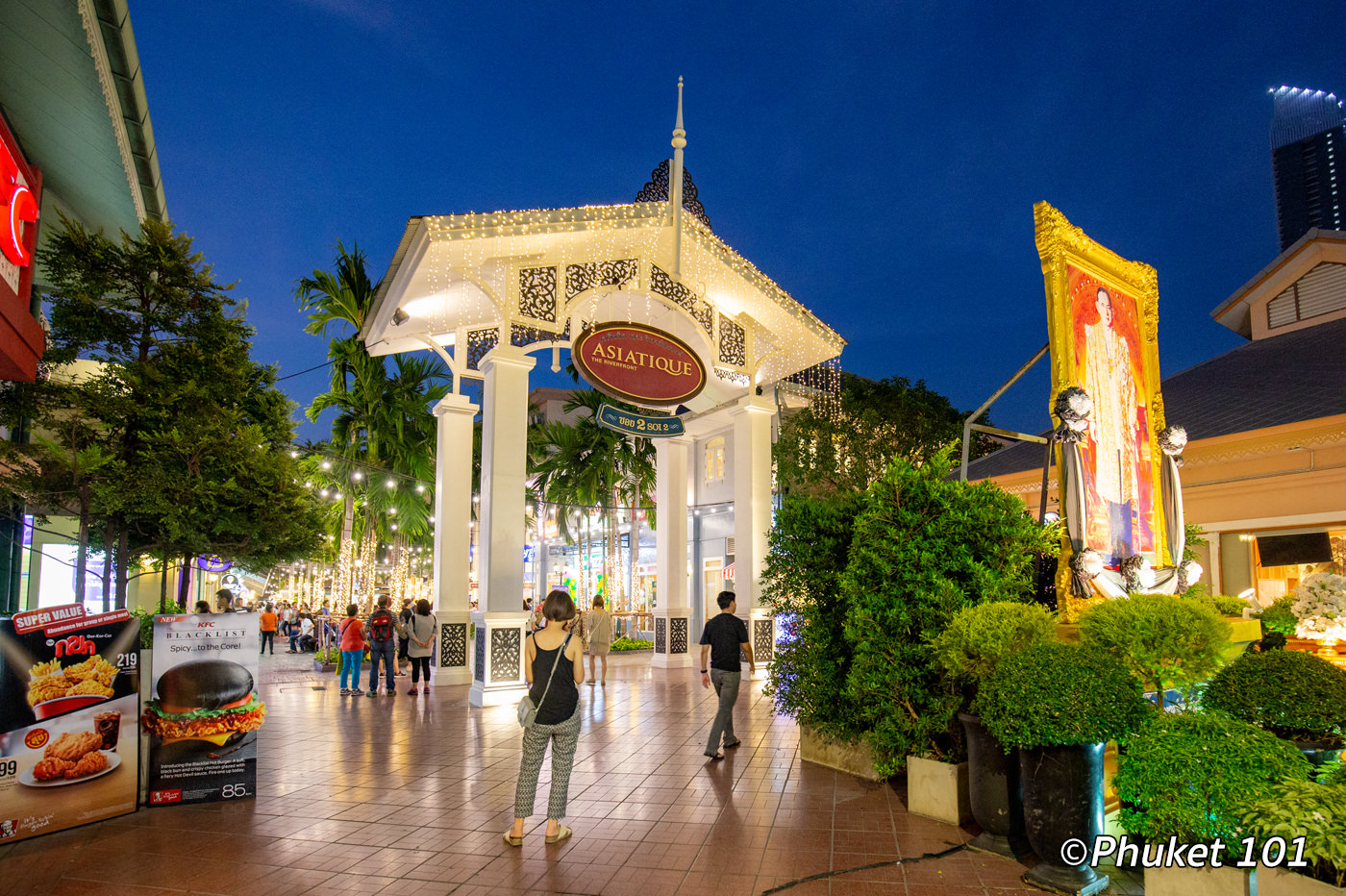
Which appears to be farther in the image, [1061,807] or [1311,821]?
[1061,807]

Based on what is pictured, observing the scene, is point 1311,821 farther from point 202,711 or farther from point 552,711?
point 202,711

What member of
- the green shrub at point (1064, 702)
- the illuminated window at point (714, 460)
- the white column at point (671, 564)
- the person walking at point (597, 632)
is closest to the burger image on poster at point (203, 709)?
the green shrub at point (1064, 702)

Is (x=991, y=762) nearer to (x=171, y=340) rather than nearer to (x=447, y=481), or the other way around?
(x=171, y=340)

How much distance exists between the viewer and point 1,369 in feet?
24.7

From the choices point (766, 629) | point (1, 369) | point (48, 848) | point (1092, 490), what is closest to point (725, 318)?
point (766, 629)

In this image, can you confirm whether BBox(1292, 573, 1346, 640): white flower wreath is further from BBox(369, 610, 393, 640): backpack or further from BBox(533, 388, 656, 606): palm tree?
BBox(533, 388, 656, 606): palm tree

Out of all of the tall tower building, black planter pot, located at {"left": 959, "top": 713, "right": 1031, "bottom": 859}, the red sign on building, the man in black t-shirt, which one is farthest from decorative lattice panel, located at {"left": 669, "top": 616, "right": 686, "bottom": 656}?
the tall tower building

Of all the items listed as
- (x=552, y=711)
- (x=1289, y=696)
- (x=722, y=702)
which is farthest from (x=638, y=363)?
(x=1289, y=696)

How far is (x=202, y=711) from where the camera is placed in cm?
650

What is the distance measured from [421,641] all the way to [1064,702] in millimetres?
11546

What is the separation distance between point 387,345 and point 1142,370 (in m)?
13.3

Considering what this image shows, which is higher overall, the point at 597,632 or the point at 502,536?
the point at 502,536

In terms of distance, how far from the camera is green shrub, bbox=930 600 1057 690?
5359 millimetres

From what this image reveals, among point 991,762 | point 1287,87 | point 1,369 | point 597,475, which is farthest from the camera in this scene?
point 1287,87
